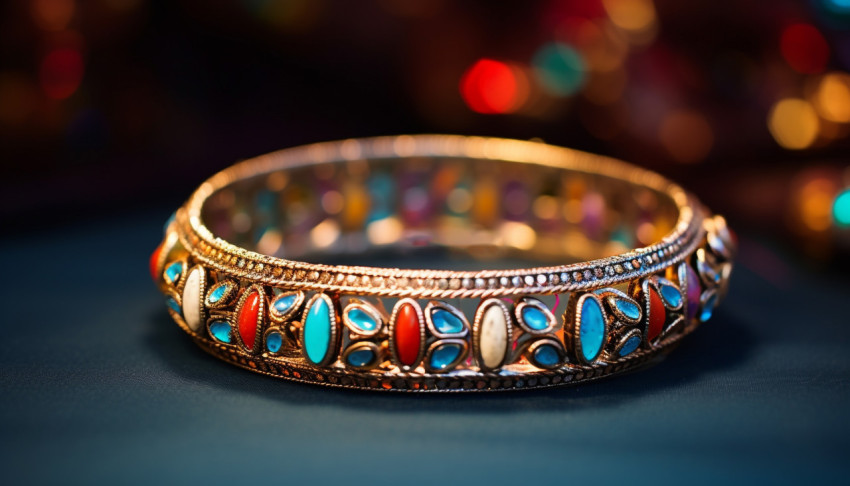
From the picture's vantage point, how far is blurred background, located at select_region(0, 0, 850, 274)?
1820 millimetres

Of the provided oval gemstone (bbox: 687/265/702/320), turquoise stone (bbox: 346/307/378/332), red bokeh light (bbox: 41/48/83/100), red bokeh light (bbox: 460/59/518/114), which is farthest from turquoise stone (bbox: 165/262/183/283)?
red bokeh light (bbox: 460/59/518/114)

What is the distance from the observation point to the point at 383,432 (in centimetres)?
103

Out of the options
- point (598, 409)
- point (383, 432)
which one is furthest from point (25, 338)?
point (598, 409)

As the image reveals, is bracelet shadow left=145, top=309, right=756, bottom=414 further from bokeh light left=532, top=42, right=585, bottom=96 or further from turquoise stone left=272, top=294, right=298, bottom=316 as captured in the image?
bokeh light left=532, top=42, right=585, bottom=96

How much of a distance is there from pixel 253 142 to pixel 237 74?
23 centimetres

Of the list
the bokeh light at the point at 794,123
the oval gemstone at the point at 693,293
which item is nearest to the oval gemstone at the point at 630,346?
the oval gemstone at the point at 693,293

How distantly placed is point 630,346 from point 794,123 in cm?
106

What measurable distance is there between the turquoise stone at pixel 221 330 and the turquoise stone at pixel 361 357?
0.17 m

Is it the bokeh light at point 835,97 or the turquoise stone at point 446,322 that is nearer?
the turquoise stone at point 446,322

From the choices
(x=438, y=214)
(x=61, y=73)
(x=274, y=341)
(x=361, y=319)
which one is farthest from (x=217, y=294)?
(x=61, y=73)

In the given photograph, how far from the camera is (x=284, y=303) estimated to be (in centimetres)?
109

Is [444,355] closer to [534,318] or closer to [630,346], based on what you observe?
[534,318]

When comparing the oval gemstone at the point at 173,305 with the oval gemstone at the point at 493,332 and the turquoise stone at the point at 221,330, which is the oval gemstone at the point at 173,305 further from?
the oval gemstone at the point at 493,332

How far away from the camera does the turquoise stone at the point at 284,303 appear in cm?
109
